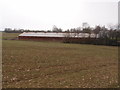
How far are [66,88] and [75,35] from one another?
84378mm

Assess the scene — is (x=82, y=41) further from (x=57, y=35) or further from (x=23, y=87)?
(x=23, y=87)

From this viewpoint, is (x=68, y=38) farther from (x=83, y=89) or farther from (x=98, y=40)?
(x=83, y=89)

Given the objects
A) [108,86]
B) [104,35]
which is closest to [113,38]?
[104,35]

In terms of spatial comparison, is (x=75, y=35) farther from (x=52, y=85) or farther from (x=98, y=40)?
(x=52, y=85)

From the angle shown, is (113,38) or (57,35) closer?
(113,38)

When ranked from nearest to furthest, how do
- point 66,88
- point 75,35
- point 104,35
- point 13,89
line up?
1. point 13,89
2. point 66,88
3. point 104,35
4. point 75,35

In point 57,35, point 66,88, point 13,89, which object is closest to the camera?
point 13,89

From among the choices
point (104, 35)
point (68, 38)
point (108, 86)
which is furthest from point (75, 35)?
point (108, 86)

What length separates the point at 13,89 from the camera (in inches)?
325

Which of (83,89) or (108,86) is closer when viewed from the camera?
(83,89)

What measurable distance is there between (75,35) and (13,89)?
85151 millimetres

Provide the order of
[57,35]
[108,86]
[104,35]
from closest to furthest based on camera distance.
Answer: [108,86] < [104,35] < [57,35]

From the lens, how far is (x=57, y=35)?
102m

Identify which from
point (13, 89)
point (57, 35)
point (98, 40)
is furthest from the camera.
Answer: point (57, 35)
